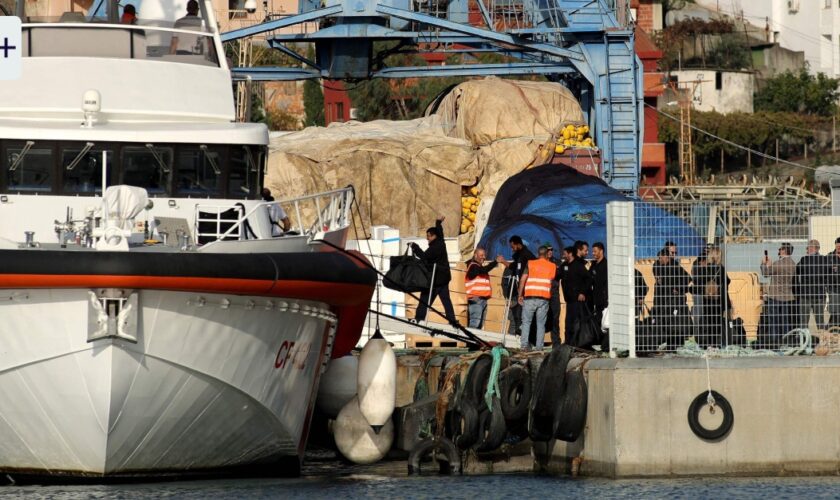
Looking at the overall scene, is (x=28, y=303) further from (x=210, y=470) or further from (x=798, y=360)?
(x=798, y=360)

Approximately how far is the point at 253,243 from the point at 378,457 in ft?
11.5

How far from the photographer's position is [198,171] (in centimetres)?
1594

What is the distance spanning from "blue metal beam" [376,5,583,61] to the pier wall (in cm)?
1638

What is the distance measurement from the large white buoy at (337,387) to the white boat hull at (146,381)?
235 cm

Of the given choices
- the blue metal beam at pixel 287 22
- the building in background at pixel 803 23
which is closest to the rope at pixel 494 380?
the blue metal beam at pixel 287 22

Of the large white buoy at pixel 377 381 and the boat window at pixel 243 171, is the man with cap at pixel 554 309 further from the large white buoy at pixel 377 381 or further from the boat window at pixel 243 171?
the boat window at pixel 243 171

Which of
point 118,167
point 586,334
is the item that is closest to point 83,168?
point 118,167

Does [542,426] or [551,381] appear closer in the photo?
[551,381]

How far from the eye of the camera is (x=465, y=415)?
1641 centimetres

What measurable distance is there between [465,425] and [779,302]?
10.7 ft

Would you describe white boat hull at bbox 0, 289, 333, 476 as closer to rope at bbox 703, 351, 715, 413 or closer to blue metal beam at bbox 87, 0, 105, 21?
rope at bbox 703, 351, 715, 413

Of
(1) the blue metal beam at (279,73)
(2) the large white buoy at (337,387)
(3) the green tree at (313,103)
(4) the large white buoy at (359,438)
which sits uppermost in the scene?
(3) the green tree at (313,103)

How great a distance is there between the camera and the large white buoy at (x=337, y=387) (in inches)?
709

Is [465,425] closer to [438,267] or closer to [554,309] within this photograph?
[554,309]
